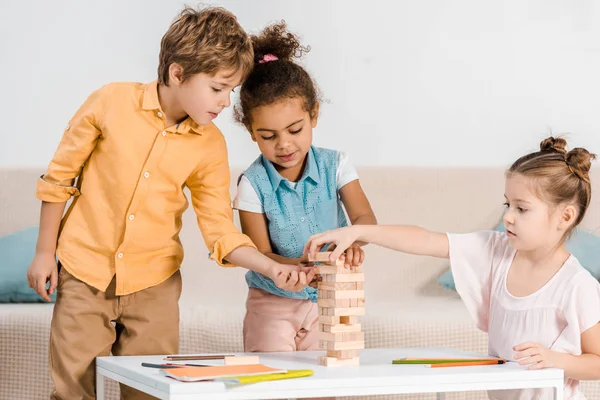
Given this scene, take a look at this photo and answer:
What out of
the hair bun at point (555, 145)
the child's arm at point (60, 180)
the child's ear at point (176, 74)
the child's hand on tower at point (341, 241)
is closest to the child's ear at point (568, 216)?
the hair bun at point (555, 145)

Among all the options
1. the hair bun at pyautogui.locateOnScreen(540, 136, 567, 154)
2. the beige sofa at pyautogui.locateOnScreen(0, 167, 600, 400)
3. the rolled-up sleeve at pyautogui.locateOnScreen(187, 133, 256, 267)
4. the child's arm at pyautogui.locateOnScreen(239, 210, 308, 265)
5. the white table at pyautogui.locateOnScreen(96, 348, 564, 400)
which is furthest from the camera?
the beige sofa at pyautogui.locateOnScreen(0, 167, 600, 400)

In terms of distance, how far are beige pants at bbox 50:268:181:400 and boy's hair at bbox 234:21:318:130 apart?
1.30 feet

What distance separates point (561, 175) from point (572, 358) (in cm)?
32

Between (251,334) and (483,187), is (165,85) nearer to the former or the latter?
(251,334)

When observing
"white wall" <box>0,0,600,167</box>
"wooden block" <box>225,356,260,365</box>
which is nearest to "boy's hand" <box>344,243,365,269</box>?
"wooden block" <box>225,356,260,365</box>

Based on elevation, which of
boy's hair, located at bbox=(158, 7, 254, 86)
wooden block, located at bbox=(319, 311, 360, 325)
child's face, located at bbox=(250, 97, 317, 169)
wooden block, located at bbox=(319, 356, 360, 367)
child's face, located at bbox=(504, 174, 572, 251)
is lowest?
wooden block, located at bbox=(319, 356, 360, 367)

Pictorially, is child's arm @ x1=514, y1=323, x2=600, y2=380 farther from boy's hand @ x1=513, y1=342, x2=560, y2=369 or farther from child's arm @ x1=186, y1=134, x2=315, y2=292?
child's arm @ x1=186, y1=134, x2=315, y2=292

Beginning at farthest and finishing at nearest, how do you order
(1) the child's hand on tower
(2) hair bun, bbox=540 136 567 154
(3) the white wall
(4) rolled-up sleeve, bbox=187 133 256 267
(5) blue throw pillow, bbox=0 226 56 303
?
(3) the white wall, (5) blue throw pillow, bbox=0 226 56 303, (4) rolled-up sleeve, bbox=187 133 256 267, (2) hair bun, bbox=540 136 567 154, (1) the child's hand on tower

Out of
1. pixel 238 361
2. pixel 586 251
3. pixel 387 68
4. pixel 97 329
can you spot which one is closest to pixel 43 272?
pixel 97 329

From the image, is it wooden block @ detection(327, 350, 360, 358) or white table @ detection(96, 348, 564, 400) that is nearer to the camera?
white table @ detection(96, 348, 564, 400)

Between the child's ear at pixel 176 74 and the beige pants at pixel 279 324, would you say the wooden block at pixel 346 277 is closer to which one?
the beige pants at pixel 279 324

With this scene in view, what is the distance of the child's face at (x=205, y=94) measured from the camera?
1.69 metres

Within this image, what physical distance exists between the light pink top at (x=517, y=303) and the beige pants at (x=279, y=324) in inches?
13.7

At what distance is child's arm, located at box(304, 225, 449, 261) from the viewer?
1.58 metres
